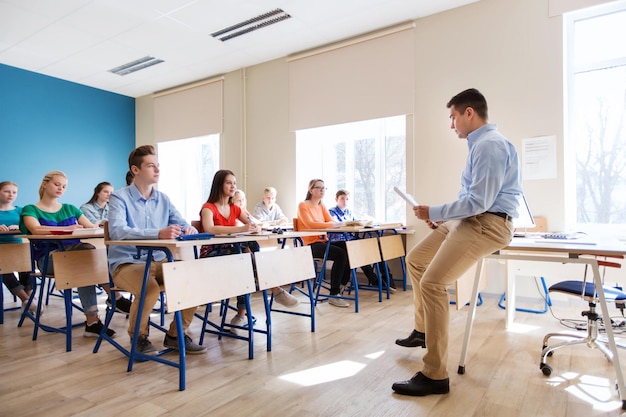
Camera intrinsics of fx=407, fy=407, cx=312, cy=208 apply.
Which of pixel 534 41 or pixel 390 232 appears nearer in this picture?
pixel 534 41

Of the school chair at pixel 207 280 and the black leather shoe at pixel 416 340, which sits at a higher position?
the school chair at pixel 207 280

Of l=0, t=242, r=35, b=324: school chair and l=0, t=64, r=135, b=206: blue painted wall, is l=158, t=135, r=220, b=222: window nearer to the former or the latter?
l=0, t=64, r=135, b=206: blue painted wall

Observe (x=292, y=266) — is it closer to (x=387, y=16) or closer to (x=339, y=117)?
(x=339, y=117)

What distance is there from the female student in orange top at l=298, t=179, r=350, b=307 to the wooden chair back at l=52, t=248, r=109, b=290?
1870 millimetres

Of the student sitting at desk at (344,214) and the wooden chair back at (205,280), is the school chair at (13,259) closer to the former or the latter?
the wooden chair back at (205,280)

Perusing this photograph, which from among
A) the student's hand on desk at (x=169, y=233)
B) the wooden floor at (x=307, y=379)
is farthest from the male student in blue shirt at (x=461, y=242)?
the student's hand on desk at (x=169, y=233)

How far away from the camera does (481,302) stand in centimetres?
385

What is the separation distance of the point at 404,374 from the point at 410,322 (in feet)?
3.47

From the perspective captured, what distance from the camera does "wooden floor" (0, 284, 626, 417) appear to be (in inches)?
68.9

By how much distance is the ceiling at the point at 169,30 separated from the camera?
424cm

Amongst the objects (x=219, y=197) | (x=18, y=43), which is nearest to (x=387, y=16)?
(x=219, y=197)

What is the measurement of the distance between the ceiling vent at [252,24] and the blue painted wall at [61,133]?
3013 millimetres

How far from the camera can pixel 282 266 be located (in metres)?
2.72

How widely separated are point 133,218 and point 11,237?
6.21 ft
